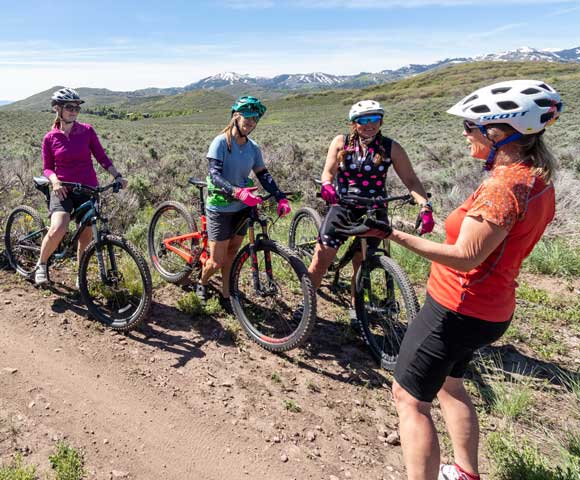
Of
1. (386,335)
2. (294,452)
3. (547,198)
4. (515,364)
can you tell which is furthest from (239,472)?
(515,364)

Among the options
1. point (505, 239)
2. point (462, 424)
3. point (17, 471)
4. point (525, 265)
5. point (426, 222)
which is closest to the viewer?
point (505, 239)

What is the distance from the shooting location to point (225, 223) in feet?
14.6

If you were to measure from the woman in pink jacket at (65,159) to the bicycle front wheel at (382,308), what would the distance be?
2975mm

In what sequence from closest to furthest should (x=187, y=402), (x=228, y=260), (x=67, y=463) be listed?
1. (x=67, y=463)
2. (x=187, y=402)
3. (x=228, y=260)

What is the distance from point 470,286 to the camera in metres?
2.12

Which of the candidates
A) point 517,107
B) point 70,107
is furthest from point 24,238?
point 517,107

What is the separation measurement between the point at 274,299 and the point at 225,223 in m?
0.97

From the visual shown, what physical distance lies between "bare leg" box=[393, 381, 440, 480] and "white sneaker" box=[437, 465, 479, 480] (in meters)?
0.31

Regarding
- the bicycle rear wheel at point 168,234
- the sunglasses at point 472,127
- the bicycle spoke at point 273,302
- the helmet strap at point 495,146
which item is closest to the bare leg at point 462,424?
the helmet strap at point 495,146

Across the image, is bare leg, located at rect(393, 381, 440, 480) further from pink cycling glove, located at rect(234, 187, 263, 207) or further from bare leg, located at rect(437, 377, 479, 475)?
pink cycling glove, located at rect(234, 187, 263, 207)

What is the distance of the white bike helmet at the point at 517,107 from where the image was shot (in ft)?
6.41

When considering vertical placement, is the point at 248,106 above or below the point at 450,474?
above

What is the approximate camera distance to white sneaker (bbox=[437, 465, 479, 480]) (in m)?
2.52

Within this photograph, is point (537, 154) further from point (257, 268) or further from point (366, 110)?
point (257, 268)
